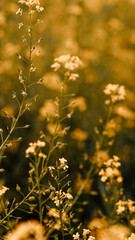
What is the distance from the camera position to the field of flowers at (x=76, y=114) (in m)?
2.21

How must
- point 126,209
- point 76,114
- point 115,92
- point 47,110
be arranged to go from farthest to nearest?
point 76,114 < point 47,110 < point 115,92 < point 126,209

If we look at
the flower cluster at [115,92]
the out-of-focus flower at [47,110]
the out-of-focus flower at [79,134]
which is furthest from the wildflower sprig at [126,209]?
the out-of-focus flower at [47,110]

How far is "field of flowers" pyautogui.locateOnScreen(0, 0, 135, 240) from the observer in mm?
2207

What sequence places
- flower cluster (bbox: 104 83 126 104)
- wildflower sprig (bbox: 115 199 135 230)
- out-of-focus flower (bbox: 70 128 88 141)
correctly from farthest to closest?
out-of-focus flower (bbox: 70 128 88 141)
flower cluster (bbox: 104 83 126 104)
wildflower sprig (bbox: 115 199 135 230)

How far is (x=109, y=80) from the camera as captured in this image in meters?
4.17

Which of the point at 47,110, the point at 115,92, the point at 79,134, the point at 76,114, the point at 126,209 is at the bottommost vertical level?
the point at 126,209

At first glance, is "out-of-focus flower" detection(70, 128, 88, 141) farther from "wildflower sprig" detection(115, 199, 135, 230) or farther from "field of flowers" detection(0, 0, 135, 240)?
"wildflower sprig" detection(115, 199, 135, 230)

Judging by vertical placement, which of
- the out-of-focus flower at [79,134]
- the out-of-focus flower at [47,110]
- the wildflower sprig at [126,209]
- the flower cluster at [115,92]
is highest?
the out-of-focus flower at [47,110]

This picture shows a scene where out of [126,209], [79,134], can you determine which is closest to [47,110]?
[79,134]

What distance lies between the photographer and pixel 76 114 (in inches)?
139

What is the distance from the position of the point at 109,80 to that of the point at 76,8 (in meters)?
1.09

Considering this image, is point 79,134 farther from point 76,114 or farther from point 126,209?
point 126,209

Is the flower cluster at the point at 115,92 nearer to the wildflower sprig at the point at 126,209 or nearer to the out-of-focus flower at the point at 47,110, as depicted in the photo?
the wildflower sprig at the point at 126,209

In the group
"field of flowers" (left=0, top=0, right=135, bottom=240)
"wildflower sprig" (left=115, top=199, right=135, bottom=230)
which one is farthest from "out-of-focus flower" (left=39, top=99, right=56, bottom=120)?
"wildflower sprig" (left=115, top=199, right=135, bottom=230)
